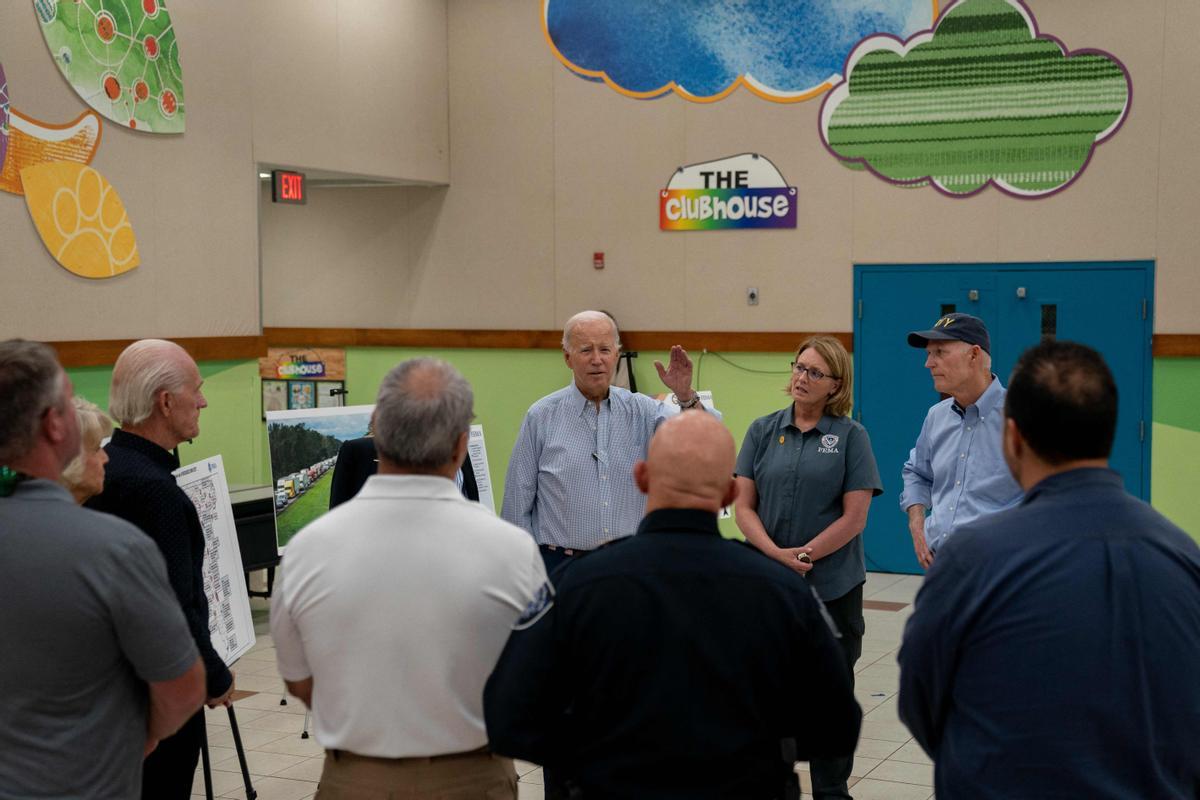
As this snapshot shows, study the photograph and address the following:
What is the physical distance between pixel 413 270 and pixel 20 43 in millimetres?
4125

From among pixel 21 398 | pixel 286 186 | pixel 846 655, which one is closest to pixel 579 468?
pixel 846 655

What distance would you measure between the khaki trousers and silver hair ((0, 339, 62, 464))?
0.85 metres

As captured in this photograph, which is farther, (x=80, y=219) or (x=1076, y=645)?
(x=80, y=219)

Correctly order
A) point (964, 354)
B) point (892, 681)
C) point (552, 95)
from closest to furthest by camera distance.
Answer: point (964, 354) < point (892, 681) < point (552, 95)

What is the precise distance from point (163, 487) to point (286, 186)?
562 cm

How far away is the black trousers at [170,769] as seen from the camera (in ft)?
10.5

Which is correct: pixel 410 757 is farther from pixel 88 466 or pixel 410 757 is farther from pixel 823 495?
pixel 823 495

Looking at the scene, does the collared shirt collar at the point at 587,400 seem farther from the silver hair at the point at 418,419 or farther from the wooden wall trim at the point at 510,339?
the wooden wall trim at the point at 510,339

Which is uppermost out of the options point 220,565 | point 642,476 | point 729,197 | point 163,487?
point 729,197

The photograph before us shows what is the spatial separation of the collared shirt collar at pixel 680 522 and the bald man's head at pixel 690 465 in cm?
1

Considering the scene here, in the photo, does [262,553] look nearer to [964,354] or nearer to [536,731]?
[964,354]

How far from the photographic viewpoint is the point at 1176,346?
799 centimetres

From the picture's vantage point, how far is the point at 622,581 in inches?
83.8

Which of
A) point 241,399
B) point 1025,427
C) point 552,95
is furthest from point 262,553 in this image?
point 1025,427
